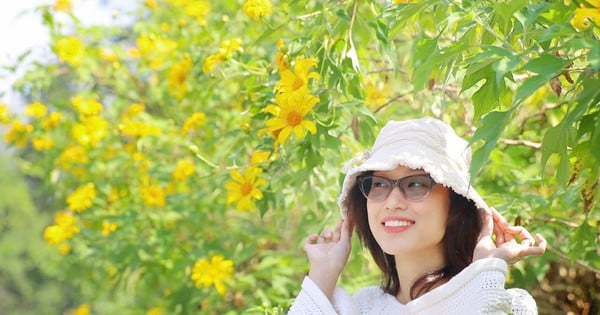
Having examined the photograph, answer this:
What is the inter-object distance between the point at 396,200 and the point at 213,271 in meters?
1.81

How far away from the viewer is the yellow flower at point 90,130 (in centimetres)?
417

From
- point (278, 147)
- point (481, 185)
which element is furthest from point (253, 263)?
point (278, 147)

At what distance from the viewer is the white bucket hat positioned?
1604mm

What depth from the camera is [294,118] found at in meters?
1.98

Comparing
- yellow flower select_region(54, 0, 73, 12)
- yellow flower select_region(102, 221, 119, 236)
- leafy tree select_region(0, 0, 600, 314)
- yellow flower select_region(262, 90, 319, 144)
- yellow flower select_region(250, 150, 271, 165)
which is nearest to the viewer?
leafy tree select_region(0, 0, 600, 314)

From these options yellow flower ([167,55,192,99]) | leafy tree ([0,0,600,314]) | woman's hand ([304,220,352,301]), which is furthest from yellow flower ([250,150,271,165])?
yellow flower ([167,55,192,99])

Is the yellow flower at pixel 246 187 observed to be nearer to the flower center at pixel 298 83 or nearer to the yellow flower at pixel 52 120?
the flower center at pixel 298 83

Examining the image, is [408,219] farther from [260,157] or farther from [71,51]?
[71,51]

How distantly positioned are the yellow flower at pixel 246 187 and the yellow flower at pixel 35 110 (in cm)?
237

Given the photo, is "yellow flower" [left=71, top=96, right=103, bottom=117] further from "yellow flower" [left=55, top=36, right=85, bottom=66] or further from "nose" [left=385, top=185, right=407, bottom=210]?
"nose" [left=385, top=185, right=407, bottom=210]

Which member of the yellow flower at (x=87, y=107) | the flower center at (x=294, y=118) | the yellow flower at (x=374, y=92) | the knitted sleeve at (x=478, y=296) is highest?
the flower center at (x=294, y=118)

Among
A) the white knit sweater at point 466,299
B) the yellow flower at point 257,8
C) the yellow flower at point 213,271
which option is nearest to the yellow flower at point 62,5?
the yellow flower at point 213,271

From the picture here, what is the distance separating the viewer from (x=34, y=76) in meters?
4.48

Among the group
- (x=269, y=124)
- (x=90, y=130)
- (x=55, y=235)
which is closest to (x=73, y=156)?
(x=90, y=130)
